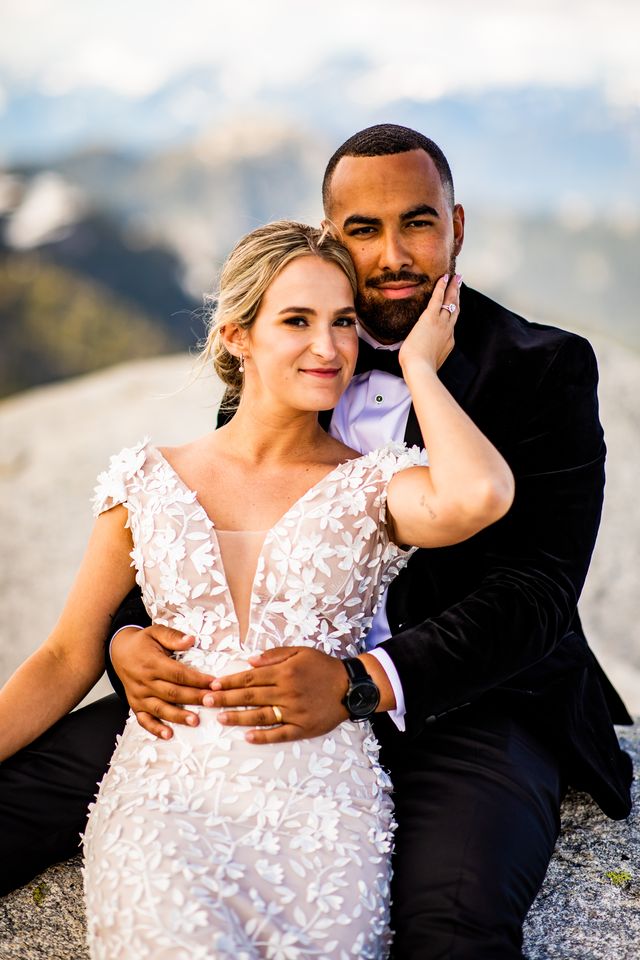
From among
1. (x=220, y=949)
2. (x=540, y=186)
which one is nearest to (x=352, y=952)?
(x=220, y=949)

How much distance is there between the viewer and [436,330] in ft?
11.1

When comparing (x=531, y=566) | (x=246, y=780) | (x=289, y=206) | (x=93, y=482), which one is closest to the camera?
(x=246, y=780)

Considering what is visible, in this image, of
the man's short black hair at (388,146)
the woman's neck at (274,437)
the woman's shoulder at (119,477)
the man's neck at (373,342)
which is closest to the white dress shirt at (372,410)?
the man's neck at (373,342)

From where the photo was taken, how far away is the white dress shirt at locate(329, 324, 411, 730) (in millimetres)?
3750

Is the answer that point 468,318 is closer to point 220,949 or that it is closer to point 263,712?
point 263,712

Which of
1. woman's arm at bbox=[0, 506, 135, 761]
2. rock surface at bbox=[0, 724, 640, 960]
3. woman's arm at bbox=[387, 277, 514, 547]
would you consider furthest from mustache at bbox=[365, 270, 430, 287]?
rock surface at bbox=[0, 724, 640, 960]

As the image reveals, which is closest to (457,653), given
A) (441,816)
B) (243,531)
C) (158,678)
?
(441,816)

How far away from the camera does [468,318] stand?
3.75m

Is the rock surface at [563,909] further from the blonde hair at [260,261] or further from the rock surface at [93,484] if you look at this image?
the rock surface at [93,484]

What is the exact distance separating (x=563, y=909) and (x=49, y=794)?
1.67m

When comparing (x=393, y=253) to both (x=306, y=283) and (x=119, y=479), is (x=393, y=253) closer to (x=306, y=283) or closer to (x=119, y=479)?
(x=306, y=283)

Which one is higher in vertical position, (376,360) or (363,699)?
(376,360)

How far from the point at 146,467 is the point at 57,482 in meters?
5.28

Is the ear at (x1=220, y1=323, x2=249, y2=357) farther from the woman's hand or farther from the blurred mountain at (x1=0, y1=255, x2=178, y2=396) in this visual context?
the blurred mountain at (x1=0, y1=255, x2=178, y2=396)
